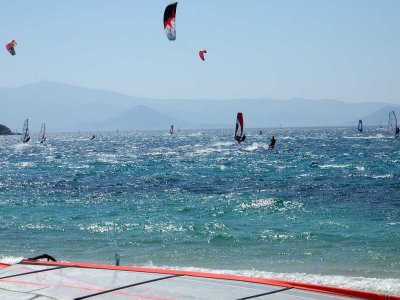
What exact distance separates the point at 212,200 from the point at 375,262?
10195mm

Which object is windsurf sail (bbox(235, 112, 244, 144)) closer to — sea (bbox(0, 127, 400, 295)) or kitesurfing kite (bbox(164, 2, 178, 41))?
sea (bbox(0, 127, 400, 295))

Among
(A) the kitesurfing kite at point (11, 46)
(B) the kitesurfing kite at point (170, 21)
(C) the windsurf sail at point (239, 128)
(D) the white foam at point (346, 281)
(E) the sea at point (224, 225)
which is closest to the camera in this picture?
(D) the white foam at point (346, 281)

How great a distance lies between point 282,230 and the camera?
15852 mm

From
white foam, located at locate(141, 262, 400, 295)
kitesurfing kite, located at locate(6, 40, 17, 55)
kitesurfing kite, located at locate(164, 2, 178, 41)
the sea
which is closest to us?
white foam, located at locate(141, 262, 400, 295)

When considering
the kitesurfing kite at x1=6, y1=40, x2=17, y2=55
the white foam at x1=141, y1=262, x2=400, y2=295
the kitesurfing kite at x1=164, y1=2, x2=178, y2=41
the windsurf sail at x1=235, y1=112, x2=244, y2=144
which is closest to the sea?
the white foam at x1=141, y1=262, x2=400, y2=295

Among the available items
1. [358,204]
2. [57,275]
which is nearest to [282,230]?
[358,204]

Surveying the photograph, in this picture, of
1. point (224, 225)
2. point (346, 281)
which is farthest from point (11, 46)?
point (346, 281)

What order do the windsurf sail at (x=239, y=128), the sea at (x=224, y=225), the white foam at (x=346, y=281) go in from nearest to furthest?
the white foam at (x=346, y=281) → the sea at (x=224, y=225) → the windsurf sail at (x=239, y=128)

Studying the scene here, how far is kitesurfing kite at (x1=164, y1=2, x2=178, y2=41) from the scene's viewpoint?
63.8 ft

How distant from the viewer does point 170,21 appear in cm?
1959

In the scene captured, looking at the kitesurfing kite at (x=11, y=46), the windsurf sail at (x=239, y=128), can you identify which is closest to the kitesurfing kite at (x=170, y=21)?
the windsurf sail at (x=239, y=128)

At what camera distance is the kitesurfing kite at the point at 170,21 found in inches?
766

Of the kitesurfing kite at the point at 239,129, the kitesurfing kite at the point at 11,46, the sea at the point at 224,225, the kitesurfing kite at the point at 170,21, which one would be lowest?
the sea at the point at 224,225

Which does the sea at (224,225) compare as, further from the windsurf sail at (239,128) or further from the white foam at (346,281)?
the windsurf sail at (239,128)
